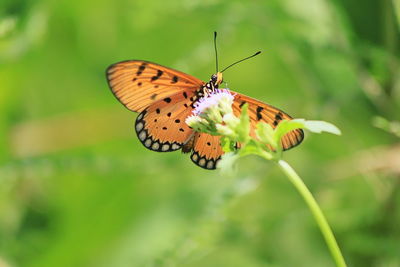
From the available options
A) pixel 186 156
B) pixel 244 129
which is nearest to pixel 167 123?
pixel 244 129

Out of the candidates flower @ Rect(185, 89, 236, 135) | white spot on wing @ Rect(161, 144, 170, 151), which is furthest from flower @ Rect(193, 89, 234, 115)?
white spot on wing @ Rect(161, 144, 170, 151)

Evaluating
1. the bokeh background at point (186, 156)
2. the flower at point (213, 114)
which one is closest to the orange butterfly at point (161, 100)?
the flower at point (213, 114)

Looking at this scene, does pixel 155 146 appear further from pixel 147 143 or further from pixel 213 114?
pixel 213 114

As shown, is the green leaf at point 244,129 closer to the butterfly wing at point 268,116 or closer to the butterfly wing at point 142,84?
the butterfly wing at point 268,116

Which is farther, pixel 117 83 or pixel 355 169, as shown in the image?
pixel 355 169

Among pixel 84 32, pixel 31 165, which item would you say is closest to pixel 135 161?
pixel 31 165

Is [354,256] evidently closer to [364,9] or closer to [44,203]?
[364,9]

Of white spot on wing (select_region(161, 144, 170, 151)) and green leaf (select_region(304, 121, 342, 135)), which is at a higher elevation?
green leaf (select_region(304, 121, 342, 135))

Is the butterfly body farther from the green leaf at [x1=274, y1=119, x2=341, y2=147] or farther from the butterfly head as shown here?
the green leaf at [x1=274, y1=119, x2=341, y2=147]
